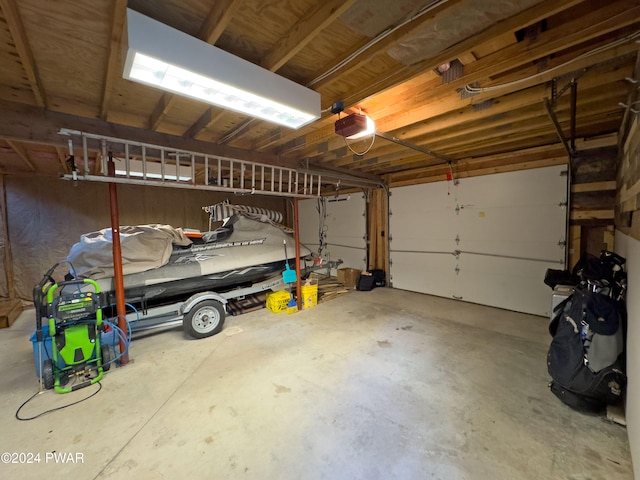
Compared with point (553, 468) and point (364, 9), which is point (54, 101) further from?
point (553, 468)

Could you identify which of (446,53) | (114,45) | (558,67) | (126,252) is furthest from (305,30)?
(126,252)

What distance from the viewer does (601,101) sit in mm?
2479

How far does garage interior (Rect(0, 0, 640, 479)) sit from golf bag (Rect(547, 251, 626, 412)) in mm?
117

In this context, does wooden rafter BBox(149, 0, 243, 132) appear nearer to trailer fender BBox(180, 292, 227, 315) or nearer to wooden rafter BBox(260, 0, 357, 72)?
wooden rafter BBox(260, 0, 357, 72)

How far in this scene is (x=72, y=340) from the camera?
92.5 inches

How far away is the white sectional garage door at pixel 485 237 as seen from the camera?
12.6 ft

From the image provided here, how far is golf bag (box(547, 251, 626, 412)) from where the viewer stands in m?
1.77

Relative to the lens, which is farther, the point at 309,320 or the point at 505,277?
the point at 505,277

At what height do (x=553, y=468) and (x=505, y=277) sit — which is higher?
(x=505, y=277)

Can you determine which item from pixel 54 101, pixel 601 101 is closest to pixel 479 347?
pixel 601 101

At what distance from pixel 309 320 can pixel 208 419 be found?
210 centimetres

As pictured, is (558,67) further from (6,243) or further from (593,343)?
(6,243)

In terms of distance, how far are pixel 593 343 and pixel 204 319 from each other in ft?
12.8

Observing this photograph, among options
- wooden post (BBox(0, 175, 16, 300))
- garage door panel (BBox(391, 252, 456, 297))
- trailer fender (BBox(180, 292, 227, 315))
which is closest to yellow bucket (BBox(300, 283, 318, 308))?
trailer fender (BBox(180, 292, 227, 315))
